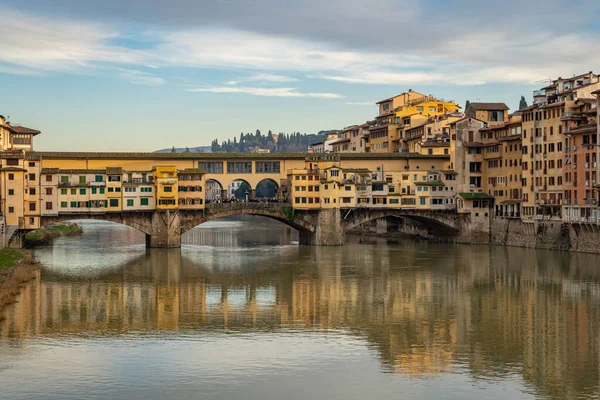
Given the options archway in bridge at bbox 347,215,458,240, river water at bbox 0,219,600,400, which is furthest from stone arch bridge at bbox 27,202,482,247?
river water at bbox 0,219,600,400

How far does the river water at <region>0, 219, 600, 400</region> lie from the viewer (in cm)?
2630

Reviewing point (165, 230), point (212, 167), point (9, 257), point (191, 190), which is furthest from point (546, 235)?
point (9, 257)

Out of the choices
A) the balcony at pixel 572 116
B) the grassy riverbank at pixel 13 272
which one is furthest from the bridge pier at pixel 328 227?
the grassy riverbank at pixel 13 272

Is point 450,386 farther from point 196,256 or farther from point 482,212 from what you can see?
point 482,212

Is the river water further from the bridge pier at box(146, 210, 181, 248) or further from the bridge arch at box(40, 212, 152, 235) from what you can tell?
the bridge pier at box(146, 210, 181, 248)

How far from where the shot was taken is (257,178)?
242 feet

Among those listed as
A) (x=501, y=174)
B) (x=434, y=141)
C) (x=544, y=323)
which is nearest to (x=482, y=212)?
(x=501, y=174)

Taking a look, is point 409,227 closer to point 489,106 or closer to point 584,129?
point 489,106

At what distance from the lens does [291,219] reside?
229 feet

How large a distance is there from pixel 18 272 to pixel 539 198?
1508 inches

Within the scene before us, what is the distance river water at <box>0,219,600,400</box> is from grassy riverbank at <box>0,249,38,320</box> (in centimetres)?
84

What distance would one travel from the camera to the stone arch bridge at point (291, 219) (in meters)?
65.7

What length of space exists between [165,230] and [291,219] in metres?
10.1

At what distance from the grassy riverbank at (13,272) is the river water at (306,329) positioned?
845mm
